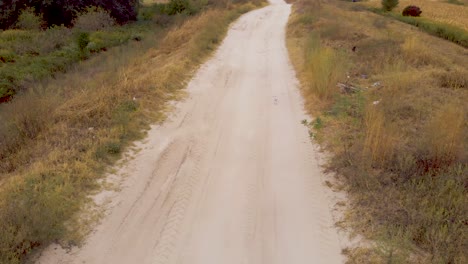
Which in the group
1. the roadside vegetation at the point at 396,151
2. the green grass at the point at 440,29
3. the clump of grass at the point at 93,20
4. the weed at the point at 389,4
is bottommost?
the green grass at the point at 440,29

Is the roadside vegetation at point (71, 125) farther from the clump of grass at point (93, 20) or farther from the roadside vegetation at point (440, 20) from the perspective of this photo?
the roadside vegetation at point (440, 20)

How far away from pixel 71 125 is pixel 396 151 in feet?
21.1

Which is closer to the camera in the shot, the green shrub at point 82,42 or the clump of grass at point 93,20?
the green shrub at point 82,42

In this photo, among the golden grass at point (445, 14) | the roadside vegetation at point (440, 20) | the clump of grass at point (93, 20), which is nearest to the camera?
the clump of grass at point (93, 20)

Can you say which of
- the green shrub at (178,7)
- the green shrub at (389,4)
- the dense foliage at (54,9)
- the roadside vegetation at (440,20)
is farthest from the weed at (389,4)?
the dense foliage at (54,9)

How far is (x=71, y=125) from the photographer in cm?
789

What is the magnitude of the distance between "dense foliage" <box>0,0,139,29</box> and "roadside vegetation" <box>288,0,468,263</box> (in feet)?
52.3

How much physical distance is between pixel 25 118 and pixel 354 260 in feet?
22.5

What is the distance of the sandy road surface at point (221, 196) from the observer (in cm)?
474

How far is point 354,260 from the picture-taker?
14.8 ft

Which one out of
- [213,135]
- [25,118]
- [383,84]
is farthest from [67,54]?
[383,84]

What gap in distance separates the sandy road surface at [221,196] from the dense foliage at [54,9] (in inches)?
613

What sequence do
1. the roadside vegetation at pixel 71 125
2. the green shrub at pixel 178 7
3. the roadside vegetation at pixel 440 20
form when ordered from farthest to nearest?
the green shrub at pixel 178 7 < the roadside vegetation at pixel 440 20 < the roadside vegetation at pixel 71 125

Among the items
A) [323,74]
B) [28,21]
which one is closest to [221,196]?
[323,74]
